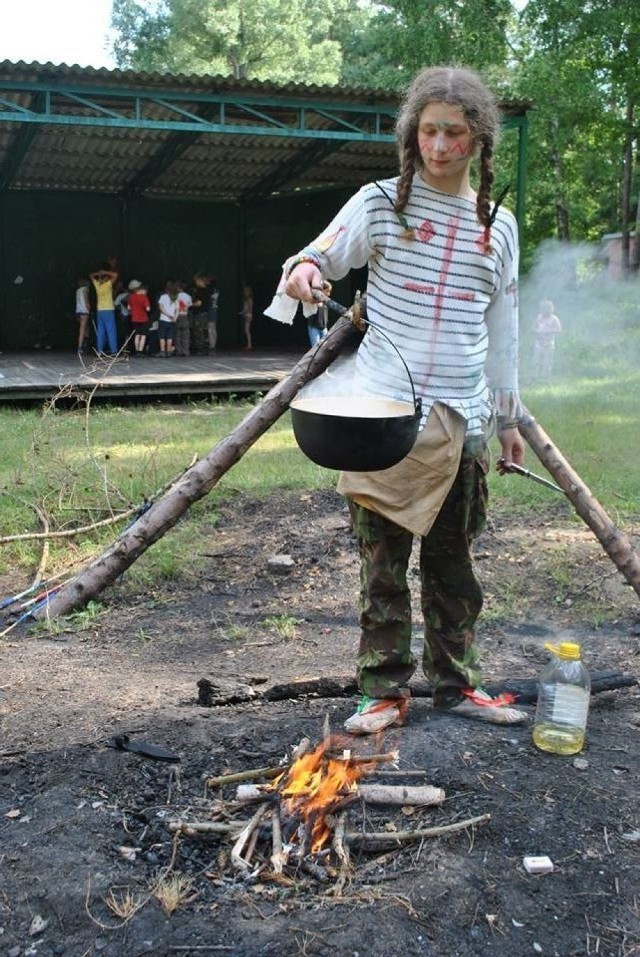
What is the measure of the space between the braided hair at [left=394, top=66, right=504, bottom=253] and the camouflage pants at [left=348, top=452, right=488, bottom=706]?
823 mm

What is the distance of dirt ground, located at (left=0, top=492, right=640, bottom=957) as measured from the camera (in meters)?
2.32

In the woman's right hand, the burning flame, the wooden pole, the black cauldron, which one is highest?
the woman's right hand

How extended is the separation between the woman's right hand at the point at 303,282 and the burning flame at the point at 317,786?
4.67ft

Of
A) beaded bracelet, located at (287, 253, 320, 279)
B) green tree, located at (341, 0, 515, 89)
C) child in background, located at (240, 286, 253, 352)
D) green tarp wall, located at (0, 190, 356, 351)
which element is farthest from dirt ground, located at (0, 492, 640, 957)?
green tree, located at (341, 0, 515, 89)

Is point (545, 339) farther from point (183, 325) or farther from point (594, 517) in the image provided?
point (594, 517)

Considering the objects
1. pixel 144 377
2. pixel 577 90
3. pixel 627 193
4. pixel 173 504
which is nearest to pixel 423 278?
pixel 173 504

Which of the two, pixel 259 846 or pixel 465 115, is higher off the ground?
pixel 465 115

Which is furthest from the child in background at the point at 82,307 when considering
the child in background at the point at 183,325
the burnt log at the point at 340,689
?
the burnt log at the point at 340,689

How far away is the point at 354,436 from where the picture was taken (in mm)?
2625

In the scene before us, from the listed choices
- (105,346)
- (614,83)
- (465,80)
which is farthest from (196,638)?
(614,83)

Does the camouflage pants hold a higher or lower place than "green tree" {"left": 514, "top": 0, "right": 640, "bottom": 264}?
lower

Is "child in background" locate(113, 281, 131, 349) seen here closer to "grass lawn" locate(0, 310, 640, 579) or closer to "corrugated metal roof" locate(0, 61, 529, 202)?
"corrugated metal roof" locate(0, 61, 529, 202)

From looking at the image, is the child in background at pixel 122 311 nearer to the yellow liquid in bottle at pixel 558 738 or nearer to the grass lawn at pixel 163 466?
A: the grass lawn at pixel 163 466

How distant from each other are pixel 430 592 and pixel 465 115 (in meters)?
1.58
